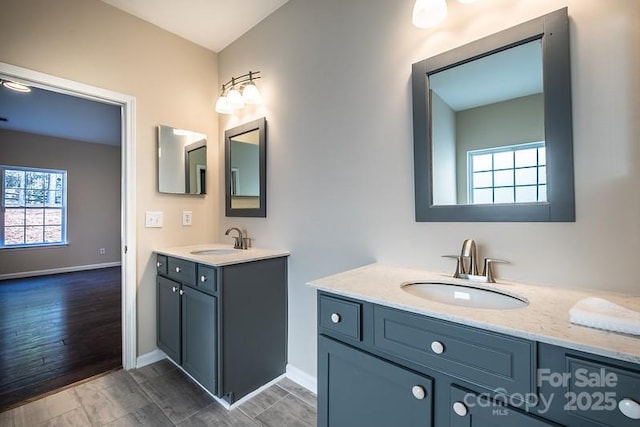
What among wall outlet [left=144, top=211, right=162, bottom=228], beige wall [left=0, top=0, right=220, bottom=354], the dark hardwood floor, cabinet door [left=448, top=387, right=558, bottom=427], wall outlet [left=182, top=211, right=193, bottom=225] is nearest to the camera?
cabinet door [left=448, top=387, right=558, bottom=427]

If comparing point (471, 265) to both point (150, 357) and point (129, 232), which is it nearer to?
point (129, 232)

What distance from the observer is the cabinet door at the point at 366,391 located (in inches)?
35.5

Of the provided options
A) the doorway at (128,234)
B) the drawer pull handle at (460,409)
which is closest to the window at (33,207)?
the doorway at (128,234)

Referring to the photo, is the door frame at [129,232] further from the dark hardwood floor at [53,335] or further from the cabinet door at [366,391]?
the cabinet door at [366,391]

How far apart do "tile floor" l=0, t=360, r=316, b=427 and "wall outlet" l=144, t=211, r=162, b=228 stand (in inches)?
43.9

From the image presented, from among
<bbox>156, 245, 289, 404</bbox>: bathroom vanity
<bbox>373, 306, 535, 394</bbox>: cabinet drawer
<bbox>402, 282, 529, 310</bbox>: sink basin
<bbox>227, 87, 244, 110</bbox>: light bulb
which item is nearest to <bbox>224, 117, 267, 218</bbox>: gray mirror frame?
<bbox>227, 87, 244, 110</bbox>: light bulb

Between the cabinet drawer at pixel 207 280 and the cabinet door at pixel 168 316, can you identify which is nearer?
the cabinet drawer at pixel 207 280

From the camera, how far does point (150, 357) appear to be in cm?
224

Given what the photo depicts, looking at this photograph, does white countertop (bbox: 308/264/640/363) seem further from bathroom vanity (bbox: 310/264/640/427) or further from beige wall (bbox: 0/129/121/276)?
beige wall (bbox: 0/129/121/276)

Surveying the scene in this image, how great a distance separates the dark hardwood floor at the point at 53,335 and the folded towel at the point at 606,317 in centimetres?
280

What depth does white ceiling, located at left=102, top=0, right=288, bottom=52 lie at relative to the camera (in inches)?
81.6

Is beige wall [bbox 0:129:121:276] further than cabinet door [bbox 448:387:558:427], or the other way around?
beige wall [bbox 0:129:121:276]

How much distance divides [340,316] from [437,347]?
0.37 m

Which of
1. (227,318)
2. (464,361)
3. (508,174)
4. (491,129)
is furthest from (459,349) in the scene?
(227,318)
